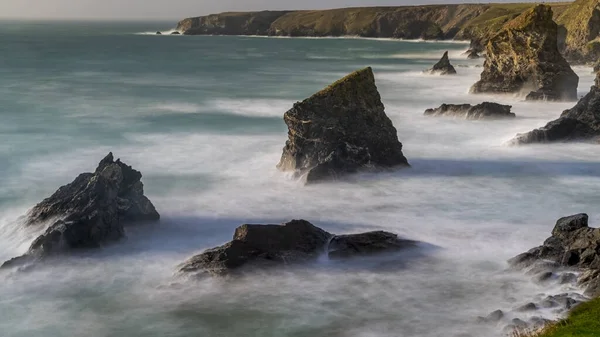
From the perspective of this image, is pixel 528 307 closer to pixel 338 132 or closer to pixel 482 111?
pixel 338 132

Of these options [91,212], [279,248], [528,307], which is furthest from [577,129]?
[91,212]

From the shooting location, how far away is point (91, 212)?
2172cm

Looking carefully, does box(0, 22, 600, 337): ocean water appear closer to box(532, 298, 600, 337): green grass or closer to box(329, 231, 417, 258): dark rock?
box(329, 231, 417, 258): dark rock

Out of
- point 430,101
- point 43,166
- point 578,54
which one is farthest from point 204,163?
point 578,54

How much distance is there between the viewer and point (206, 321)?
54.6 feet

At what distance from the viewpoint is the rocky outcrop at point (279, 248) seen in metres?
19.2

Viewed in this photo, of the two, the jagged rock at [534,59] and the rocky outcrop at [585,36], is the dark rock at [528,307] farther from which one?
the rocky outcrop at [585,36]

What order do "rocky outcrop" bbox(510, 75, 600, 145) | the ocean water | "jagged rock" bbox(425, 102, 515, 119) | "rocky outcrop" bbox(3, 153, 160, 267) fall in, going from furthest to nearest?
"jagged rock" bbox(425, 102, 515, 119)
"rocky outcrop" bbox(510, 75, 600, 145)
"rocky outcrop" bbox(3, 153, 160, 267)
the ocean water

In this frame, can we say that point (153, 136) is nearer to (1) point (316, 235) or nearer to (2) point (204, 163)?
(2) point (204, 163)

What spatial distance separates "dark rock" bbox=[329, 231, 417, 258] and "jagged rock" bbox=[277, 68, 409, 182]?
347 inches

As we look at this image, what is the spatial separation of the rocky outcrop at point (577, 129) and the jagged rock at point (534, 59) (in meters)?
16.9

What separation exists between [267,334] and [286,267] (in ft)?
11.0

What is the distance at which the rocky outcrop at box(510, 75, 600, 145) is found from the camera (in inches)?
1447

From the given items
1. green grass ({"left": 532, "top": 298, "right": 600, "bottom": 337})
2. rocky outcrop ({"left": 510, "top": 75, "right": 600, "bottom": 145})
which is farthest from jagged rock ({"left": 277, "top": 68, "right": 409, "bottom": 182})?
green grass ({"left": 532, "top": 298, "right": 600, "bottom": 337})
